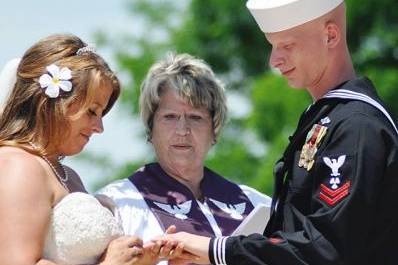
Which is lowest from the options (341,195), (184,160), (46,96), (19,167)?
(184,160)

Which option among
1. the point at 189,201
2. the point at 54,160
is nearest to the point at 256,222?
the point at 189,201

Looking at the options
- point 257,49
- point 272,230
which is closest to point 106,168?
point 257,49

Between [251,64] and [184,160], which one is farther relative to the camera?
[251,64]

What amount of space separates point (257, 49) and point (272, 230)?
15743 millimetres

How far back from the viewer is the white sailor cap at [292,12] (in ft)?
16.2

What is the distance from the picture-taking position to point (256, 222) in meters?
5.46

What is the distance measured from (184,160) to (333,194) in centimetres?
169

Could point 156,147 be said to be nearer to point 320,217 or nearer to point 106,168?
point 320,217

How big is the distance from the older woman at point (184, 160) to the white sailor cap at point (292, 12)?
1298 millimetres

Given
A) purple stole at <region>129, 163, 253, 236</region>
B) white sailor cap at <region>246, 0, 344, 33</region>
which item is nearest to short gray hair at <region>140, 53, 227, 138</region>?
purple stole at <region>129, 163, 253, 236</region>

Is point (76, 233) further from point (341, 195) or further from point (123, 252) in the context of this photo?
point (341, 195)

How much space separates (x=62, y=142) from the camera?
4980 mm

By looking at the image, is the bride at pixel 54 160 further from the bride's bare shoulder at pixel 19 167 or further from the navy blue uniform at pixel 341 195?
the navy blue uniform at pixel 341 195

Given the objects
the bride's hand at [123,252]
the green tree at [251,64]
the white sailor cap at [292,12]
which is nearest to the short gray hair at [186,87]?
the white sailor cap at [292,12]
